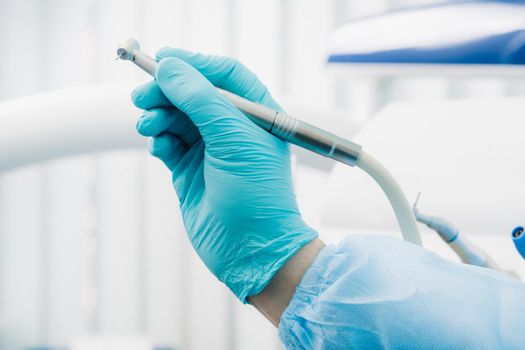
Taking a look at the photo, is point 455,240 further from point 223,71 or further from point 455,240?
point 223,71

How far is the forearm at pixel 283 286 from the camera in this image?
61 cm

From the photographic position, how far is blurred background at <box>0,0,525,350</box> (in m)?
1.83

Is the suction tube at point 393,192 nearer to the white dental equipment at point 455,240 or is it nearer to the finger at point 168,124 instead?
the white dental equipment at point 455,240

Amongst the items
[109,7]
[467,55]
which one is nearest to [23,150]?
[467,55]

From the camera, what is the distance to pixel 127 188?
1.85 meters

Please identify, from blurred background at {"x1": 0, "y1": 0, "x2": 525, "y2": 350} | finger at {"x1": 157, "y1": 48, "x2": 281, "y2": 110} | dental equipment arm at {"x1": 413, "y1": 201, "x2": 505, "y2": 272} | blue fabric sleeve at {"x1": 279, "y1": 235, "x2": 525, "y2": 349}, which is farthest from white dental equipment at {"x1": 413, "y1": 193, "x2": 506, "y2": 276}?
blurred background at {"x1": 0, "y1": 0, "x2": 525, "y2": 350}

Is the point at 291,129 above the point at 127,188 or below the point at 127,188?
Answer: above

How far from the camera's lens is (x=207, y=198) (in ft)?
2.02

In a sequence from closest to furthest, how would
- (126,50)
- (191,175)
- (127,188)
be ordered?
(126,50), (191,175), (127,188)

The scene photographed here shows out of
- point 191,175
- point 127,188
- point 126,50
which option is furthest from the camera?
point 127,188

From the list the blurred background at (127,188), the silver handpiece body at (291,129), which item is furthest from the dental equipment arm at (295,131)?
the blurred background at (127,188)

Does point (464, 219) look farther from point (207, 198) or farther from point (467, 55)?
point (207, 198)

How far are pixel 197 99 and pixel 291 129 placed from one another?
0.34 ft

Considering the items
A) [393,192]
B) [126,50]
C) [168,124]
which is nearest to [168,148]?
[168,124]
